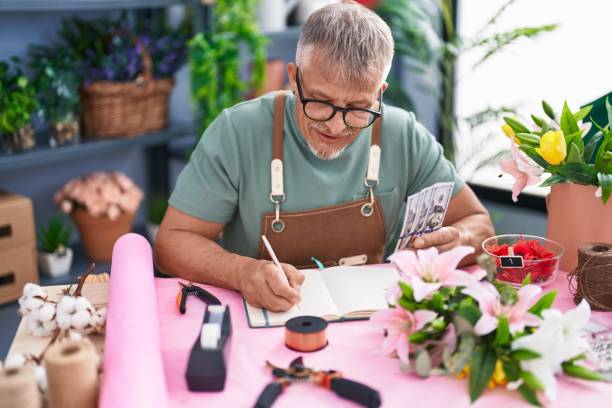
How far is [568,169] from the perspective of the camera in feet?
5.24

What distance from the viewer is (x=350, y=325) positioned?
1456mm

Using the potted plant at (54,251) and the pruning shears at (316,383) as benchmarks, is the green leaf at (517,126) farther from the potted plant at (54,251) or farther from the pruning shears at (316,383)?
the potted plant at (54,251)

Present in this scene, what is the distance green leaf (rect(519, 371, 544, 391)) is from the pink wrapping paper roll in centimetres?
57

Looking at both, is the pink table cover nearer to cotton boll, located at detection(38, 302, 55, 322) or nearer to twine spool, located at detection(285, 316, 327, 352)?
twine spool, located at detection(285, 316, 327, 352)

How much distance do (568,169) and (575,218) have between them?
0.15m

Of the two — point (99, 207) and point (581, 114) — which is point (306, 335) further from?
point (99, 207)

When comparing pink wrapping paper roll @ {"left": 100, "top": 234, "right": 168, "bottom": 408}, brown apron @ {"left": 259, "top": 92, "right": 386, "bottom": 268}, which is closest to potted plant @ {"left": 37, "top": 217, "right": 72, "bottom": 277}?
brown apron @ {"left": 259, "top": 92, "right": 386, "bottom": 268}

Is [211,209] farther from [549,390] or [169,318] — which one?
[549,390]

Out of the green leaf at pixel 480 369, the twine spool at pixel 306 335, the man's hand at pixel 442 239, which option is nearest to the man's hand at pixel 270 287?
the twine spool at pixel 306 335

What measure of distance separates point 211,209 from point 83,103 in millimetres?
1541

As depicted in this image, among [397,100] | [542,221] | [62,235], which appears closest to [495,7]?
[397,100]

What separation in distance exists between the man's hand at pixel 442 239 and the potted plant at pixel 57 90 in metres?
1.87

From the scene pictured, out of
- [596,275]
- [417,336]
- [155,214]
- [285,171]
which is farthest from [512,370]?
[155,214]

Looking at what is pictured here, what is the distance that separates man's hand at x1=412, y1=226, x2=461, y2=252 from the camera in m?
1.72
